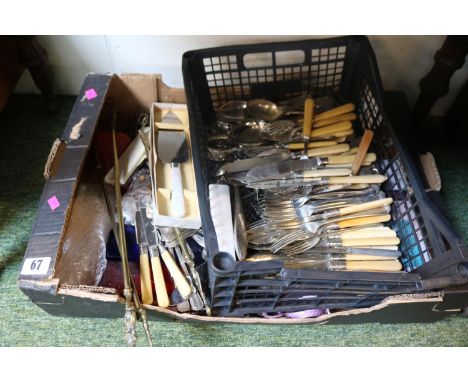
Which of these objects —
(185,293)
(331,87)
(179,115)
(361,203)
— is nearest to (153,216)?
(185,293)

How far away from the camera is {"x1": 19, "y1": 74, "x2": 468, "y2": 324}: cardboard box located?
2.17 ft

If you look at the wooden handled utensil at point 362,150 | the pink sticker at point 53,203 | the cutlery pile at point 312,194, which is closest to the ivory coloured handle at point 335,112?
the cutlery pile at point 312,194

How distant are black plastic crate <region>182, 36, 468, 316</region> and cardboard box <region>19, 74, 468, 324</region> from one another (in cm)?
4

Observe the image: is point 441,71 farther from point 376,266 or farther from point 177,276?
point 177,276

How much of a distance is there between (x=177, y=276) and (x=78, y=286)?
16cm

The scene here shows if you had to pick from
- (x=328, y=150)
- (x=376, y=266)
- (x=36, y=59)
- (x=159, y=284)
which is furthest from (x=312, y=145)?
(x=36, y=59)

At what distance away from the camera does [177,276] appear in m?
0.75

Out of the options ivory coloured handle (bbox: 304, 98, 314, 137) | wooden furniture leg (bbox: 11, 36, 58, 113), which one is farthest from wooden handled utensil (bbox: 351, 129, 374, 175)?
wooden furniture leg (bbox: 11, 36, 58, 113)

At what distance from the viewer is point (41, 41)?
1048mm

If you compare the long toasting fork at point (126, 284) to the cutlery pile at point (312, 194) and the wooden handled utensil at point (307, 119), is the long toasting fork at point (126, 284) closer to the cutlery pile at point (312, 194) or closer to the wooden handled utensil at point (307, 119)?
the cutlery pile at point (312, 194)

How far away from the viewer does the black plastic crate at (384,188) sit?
2.03ft

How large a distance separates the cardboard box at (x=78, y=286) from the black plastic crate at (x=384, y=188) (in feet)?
0.12

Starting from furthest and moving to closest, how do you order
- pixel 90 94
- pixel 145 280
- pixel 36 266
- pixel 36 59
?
pixel 36 59 < pixel 90 94 < pixel 145 280 < pixel 36 266

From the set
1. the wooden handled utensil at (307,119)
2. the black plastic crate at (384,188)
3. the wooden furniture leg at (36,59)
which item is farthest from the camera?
the wooden furniture leg at (36,59)
